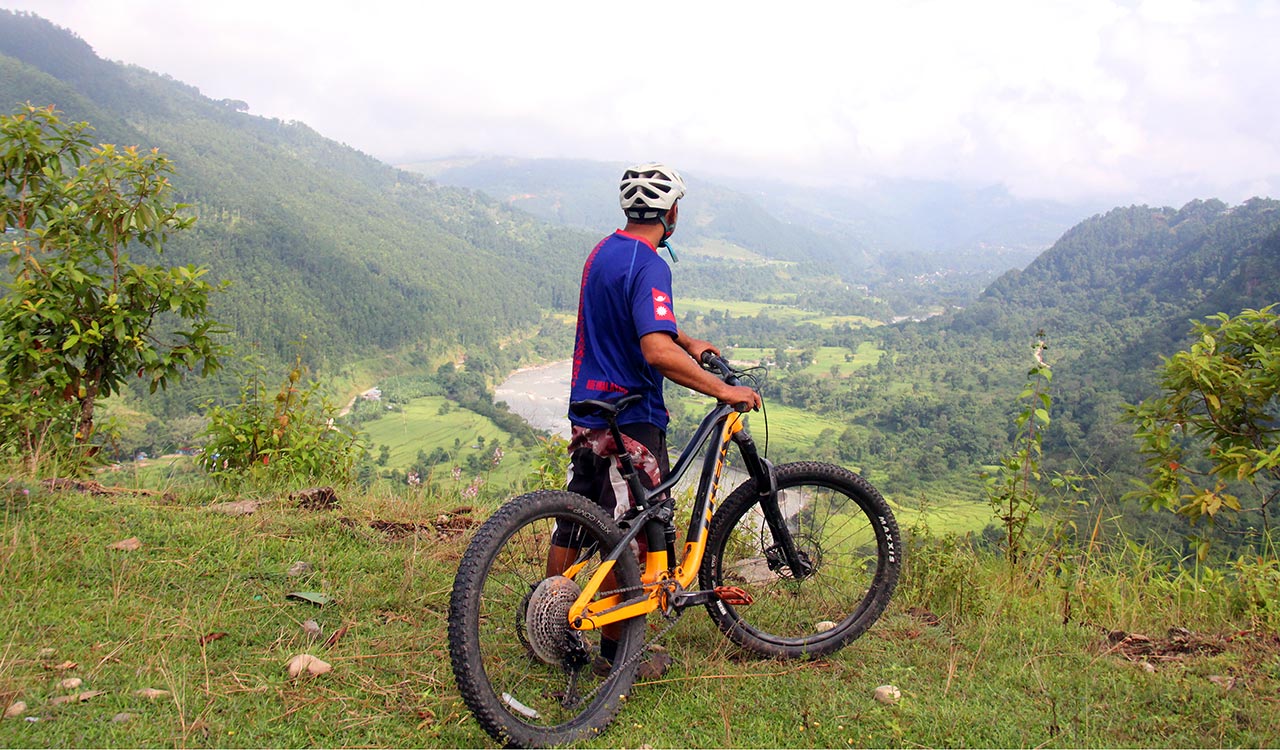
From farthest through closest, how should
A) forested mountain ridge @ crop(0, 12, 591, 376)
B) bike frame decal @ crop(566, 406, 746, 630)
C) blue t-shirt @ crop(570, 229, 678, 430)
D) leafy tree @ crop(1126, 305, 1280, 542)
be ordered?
forested mountain ridge @ crop(0, 12, 591, 376), leafy tree @ crop(1126, 305, 1280, 542), blue t-shirt @ crop(570, 229, 678, 430), bike frame decal @ crop(566, 406, 746, 630)

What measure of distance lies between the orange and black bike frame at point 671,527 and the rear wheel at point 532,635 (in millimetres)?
75

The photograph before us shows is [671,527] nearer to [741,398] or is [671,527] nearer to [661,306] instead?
[741,398]

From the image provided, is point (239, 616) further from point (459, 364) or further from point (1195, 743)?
point (459, 364)

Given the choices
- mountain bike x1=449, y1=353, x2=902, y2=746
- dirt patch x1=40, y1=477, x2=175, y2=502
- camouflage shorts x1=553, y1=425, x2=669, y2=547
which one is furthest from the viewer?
dirt patch x1=40, y1=477, x2=175, y2=502

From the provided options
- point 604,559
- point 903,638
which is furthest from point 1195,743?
point 604,559

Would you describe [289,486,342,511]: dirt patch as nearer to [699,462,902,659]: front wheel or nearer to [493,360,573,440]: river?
[699,462,902,659]: front wheel

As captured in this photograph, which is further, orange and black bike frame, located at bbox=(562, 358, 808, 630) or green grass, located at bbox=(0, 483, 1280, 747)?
orange and black bike frame, located at bbox=(562, 358, 808, 630)

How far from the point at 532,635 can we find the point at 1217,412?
175 inches

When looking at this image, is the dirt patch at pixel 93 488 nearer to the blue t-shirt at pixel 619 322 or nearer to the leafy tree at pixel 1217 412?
the blue t-shirt at pixel 619 322

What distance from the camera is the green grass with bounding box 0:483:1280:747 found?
2.77m

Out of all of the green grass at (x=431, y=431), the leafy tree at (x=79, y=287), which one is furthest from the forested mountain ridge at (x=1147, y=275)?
the leafy tree at (x=79, y=287)

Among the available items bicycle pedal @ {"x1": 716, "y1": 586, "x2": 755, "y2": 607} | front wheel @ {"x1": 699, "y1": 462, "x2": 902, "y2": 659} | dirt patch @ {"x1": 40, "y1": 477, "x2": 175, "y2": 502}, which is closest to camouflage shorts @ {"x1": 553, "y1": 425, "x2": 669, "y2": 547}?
front wheel @ {"x1": 699, "y1": 462, "x2": 902, "y2": 659}

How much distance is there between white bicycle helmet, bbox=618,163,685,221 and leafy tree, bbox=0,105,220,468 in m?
3.72

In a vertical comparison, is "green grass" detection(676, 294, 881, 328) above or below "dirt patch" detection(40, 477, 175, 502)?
above
